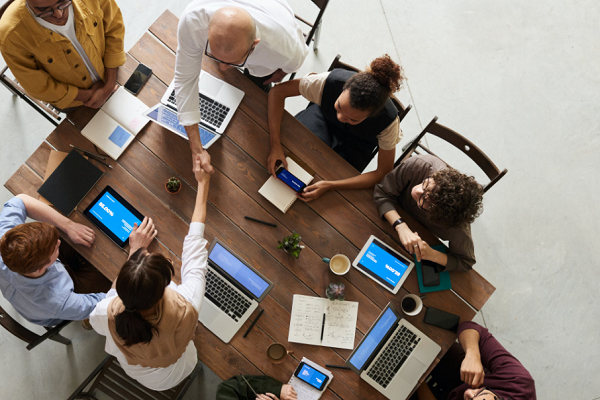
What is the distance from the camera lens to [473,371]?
1917 mm

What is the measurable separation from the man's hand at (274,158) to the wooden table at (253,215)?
1.7 inches

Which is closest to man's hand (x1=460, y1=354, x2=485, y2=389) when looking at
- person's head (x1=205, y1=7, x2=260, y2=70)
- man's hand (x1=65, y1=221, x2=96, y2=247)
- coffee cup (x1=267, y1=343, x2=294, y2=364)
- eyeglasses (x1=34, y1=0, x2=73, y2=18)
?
coffee cup (x1=267, y1=343, x2=294, y2=364)

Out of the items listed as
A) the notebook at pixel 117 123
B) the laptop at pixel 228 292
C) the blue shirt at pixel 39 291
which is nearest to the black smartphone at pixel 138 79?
the notebook at pixel 117 123

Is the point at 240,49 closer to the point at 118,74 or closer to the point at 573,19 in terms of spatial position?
the point at 118,74

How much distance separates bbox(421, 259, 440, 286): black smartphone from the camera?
1986mm

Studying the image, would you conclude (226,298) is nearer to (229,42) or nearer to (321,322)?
(321,322)

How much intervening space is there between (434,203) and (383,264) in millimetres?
441

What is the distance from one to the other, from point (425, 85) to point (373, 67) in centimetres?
165

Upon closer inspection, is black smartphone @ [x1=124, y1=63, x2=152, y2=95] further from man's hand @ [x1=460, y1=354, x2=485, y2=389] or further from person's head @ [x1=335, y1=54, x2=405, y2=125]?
man's hand @ [x1=460, y1=354, x2=485, y2=389]

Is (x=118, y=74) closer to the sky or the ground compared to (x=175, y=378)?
closer to the sky

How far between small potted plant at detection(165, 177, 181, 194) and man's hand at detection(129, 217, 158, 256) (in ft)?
0.60

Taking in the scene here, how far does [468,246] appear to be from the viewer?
1.95 meters

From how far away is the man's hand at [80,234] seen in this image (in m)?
1.89

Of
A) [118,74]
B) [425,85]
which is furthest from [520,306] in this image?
[118,74]
